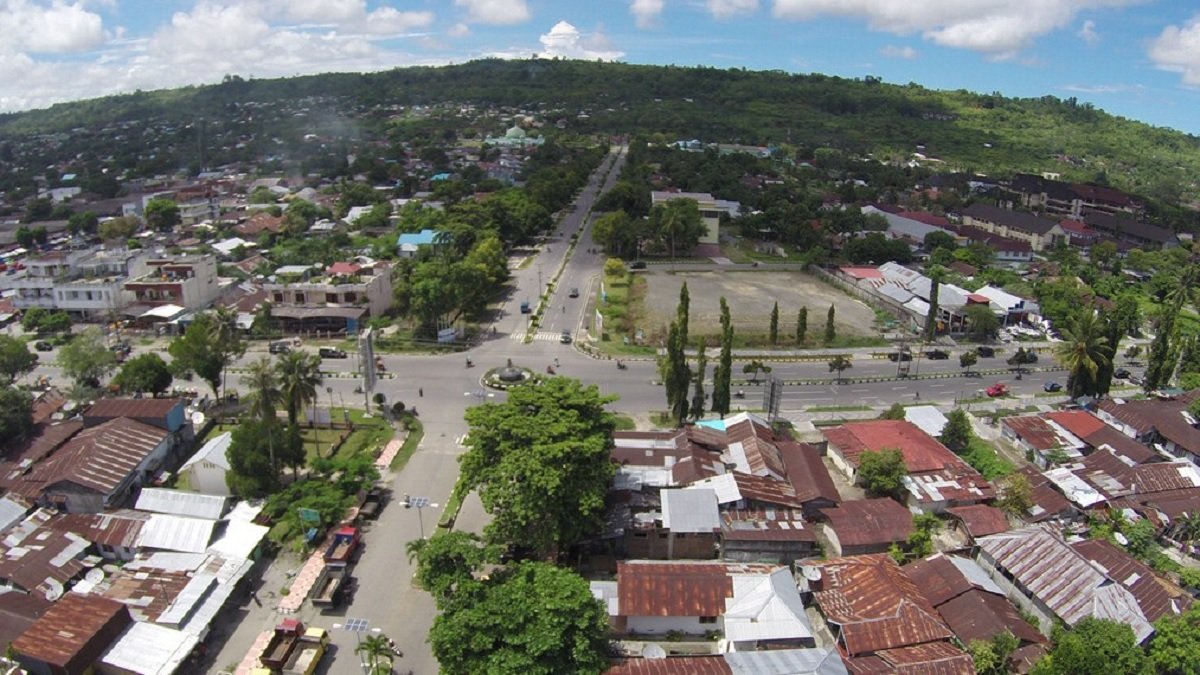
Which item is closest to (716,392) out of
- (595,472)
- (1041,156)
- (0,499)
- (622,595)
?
(595,472)

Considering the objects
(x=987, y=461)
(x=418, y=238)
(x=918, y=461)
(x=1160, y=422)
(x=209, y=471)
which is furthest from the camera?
(x=418, y=238)

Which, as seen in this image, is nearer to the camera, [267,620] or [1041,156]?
[267,620]

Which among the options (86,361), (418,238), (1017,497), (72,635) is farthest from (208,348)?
(1017,497)

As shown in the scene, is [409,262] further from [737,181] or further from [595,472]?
[737,181]

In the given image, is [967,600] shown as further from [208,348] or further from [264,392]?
[208,348]

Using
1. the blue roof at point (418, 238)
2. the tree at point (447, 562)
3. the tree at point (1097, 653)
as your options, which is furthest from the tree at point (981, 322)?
the blue roof at point (418, 238)

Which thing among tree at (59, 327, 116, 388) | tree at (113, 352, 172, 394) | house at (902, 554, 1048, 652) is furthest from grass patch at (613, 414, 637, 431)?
tree at (59, 327, 116, 388)
